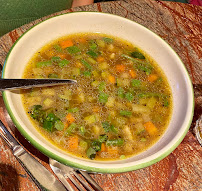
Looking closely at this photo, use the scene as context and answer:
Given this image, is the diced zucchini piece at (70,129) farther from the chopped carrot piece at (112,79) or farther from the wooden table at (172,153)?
the chopped carrot piece at (112,79)

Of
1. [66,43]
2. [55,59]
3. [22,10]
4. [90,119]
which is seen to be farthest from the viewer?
[22,10]

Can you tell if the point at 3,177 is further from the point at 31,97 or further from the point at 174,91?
the point at 174,91

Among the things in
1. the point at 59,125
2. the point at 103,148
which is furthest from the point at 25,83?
the point at 103,148

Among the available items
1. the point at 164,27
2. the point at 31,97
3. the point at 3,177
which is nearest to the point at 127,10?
the point at 164,27

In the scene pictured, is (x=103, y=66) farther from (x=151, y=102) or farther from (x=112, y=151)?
(x=112, y=151)

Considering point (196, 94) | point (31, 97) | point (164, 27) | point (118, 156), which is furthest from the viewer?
point (164, 27)

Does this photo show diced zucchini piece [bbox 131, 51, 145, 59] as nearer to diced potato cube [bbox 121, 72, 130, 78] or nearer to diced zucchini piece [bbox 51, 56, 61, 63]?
diced potato cube [bbox 121, 72, 130, 78]

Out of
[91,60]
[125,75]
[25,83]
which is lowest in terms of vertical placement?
[125,75]
